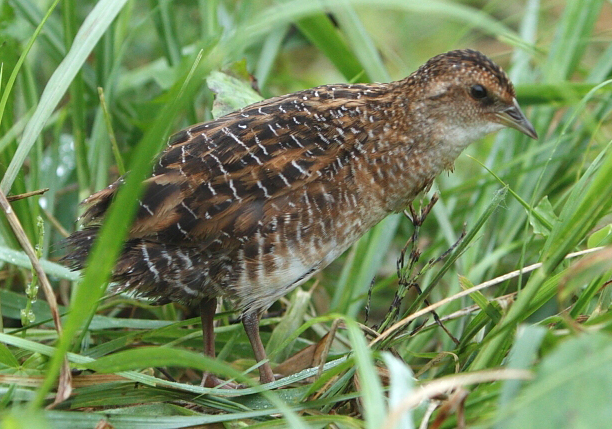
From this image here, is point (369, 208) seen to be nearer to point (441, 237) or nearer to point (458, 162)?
point (441, 237)

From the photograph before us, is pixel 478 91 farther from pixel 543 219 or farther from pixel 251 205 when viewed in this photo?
pixel 251 205

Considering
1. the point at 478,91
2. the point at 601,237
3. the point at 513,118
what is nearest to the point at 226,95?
the point at 478,91

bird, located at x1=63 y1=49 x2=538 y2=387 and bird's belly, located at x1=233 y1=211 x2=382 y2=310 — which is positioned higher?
bird, located at x1=63 y1=49 x2=538 y2=387

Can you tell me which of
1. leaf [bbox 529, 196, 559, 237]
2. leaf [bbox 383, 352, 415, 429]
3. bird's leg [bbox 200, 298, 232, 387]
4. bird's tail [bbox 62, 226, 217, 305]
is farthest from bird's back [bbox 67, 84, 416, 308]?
leaf [bbox 383, 352, 415, 429]

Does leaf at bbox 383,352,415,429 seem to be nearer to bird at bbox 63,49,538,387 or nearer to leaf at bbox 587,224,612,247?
bird at bbox 63,49,538,387

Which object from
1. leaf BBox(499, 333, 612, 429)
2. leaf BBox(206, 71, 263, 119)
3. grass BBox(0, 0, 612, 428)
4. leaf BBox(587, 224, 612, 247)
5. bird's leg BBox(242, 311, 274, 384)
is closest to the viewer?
leaf BBox(499, 333, 612, 429)

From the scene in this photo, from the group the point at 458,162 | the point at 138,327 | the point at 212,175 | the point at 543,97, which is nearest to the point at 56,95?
the point at 212,175

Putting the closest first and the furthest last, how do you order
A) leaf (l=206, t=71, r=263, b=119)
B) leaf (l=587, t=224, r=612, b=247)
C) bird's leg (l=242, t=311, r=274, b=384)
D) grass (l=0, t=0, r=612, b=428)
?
1. grass (l=0, t=0, r=612, b=428)
2. leaf (l=587, t=224, r=612, b=247)
3. bird's leg (l=242, t=311, r=274, b=384)
4. leaf (l=206, t=71, r=263, b=119)

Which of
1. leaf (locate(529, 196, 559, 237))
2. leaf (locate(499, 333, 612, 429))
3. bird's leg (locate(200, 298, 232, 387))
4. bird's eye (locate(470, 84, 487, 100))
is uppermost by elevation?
bird's eye (locate(470, 84, 487, 100))
